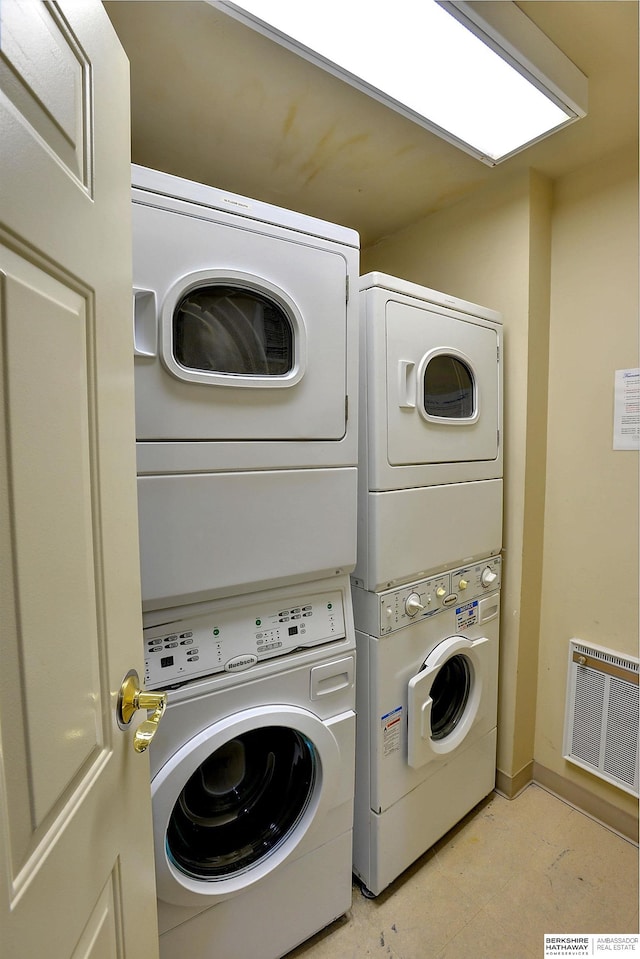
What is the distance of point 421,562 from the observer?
1.49 m

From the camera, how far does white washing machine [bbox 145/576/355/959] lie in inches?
39.9

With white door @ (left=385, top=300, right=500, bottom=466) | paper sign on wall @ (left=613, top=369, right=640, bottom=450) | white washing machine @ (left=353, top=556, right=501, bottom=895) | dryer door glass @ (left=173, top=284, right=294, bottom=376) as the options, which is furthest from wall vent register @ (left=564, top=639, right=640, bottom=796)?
dryer door glass @ (left=173, top=284, right=294, bottom=376)

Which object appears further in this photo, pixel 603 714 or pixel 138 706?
pixel 603 714

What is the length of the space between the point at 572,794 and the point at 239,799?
58.6 inches

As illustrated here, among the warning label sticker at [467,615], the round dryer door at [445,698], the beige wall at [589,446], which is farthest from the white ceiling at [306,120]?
the round dryer door at [445,698]

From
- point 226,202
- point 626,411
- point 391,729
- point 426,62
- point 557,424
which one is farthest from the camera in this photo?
point 557,424

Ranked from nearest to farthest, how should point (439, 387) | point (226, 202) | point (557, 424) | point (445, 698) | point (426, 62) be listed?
point (226, 202)
point (426, 62)
point (439, 387)
point (445, 698)
point (557, 424)

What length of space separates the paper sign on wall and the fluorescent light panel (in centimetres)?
87

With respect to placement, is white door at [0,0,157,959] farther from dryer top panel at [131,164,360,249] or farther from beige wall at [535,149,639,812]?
beige wall at [535,149,639,812]

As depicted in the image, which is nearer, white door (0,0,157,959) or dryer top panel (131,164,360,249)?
white door (0,0,157,959)

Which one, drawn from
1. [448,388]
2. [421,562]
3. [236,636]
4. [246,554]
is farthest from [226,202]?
[421,562]

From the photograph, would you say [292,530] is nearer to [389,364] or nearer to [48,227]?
[389,364]

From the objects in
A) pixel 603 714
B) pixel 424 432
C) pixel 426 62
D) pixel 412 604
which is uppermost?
pixel 426 62

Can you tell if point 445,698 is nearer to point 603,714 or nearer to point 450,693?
point 450,693
